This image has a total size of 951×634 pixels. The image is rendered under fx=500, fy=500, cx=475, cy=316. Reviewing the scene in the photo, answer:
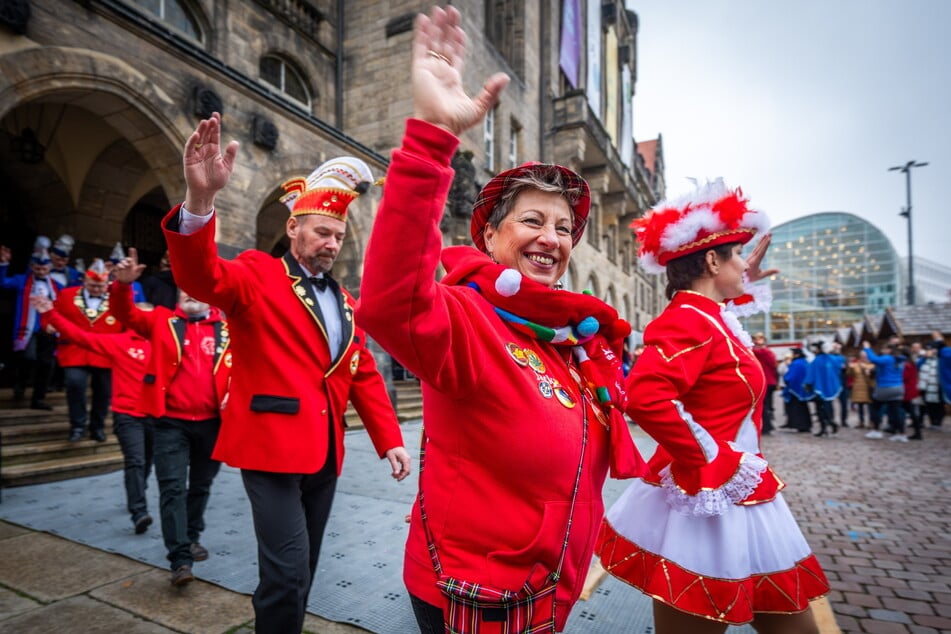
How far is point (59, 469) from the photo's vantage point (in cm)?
544

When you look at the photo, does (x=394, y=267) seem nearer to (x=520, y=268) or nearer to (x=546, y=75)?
(x=520, y=268)

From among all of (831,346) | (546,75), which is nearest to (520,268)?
(831,346)

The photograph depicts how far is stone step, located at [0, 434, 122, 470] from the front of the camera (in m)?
5.45

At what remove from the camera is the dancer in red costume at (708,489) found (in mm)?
1737

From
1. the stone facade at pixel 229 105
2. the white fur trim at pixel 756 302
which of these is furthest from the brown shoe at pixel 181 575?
A: the stone facade at pixel 229 105

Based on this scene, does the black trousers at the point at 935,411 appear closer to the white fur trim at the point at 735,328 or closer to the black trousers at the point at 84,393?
the white fur trim at the point at 735,328

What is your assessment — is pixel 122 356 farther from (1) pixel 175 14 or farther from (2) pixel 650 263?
(1) pixel 175 14

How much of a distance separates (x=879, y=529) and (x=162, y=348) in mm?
6157

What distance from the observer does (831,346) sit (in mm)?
11867

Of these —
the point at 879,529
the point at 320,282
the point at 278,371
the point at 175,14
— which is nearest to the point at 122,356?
the point at 320,282

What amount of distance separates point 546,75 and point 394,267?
2172 cm

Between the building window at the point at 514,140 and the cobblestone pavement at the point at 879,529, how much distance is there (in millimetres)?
13042

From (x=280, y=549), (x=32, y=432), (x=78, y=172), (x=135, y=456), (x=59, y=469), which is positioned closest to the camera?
(x=280, y=549)

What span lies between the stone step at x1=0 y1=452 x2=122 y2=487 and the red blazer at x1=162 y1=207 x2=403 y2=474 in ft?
15.3
